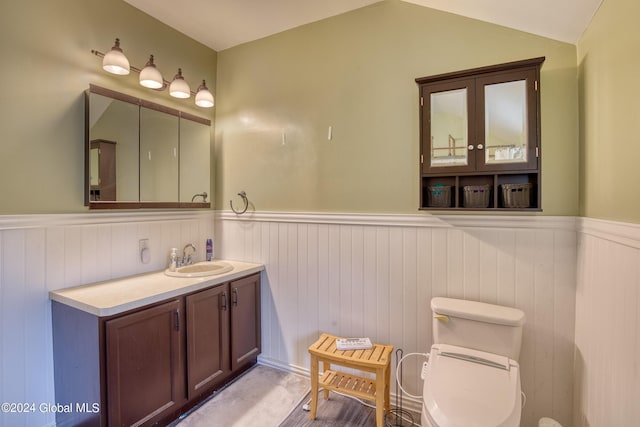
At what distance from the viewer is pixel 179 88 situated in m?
2.29

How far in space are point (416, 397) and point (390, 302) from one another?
23.9 inches

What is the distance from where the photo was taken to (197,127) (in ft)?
8.50

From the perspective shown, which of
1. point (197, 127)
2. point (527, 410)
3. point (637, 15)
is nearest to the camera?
point (637, 15)

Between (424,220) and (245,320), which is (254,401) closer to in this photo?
(245,320)

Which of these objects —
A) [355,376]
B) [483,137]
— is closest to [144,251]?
[355,376]

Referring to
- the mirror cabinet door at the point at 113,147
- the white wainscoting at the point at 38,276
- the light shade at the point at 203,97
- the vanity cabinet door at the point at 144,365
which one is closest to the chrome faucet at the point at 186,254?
the white wainscoting at the point at 38,276

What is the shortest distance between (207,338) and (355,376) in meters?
1.01

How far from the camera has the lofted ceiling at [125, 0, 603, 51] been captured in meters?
1.48

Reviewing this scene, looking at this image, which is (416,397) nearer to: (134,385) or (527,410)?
(527,410)

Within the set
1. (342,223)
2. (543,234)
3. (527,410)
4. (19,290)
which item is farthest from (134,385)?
(543,234)

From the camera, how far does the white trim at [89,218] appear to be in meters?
1.61

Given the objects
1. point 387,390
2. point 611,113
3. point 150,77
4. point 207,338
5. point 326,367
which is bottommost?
point 387,390

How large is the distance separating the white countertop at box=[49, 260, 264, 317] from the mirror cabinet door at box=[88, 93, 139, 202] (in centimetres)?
54

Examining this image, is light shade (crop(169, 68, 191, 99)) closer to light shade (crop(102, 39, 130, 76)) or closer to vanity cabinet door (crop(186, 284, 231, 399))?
light shade (crop(102, 39, 130, 76))
